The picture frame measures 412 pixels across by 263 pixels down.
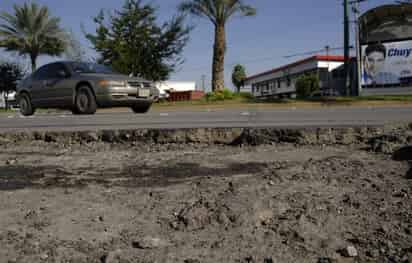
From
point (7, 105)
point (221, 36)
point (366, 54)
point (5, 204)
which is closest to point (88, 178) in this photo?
point (5, 204)

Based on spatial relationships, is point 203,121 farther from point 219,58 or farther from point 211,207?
point 219,58

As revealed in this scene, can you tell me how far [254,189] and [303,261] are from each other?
92 cm

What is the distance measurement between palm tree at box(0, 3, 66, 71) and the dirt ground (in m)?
32.1

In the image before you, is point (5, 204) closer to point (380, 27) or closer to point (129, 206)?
point (129, 206)

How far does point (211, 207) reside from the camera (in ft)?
8.89

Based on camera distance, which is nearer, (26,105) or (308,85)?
(26,105)

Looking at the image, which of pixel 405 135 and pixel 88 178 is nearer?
pixel 88 178

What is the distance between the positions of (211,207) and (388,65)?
28.7 meters

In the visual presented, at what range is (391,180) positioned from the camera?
312 centimetres

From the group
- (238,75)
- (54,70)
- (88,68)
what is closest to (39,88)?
(54,70)

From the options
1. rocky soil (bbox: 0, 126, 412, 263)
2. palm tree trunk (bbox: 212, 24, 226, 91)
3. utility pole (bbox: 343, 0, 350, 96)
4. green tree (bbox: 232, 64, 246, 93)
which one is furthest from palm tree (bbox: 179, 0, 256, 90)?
green tree (bbox: 232, 64, 246, 93)

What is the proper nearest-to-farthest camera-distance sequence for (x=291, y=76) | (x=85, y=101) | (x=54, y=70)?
(x=85, y=101) < (x=54, y=70) < (x=291, y=76)

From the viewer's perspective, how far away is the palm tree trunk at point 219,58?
24.8 meters

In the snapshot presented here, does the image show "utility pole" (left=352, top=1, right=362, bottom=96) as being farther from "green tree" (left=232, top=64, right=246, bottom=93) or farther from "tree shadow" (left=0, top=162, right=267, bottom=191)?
"green tree" (left=232, top=64, right=246, bottom=93)
